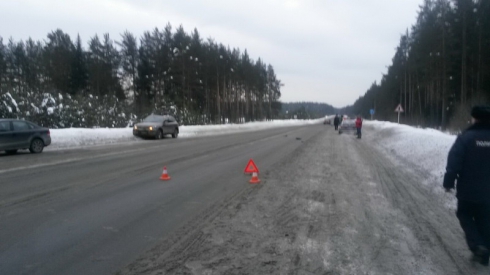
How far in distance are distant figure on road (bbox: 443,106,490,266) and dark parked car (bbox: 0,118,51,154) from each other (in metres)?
18.3

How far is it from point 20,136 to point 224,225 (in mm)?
15449

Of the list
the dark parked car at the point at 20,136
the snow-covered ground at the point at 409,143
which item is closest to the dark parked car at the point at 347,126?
the snow-covered ground at the point at 409,143

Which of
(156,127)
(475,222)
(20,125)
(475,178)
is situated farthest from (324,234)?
(156,127)

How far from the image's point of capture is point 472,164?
5.05 metres

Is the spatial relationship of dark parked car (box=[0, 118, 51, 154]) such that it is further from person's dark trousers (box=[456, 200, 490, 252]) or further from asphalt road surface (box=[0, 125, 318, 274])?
person's dark trousers (box=[456, 200, 490, 252])

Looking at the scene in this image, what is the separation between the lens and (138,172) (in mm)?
12797

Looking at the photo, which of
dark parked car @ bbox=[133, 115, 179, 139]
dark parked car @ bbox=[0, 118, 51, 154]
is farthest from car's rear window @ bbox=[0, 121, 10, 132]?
dark parked car @ bbox=[133, 115, 179, 139]

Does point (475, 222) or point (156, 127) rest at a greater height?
point (156, 127)

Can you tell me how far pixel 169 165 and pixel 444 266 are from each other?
1086 cm

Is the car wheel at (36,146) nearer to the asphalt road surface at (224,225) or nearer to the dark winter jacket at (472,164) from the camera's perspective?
the asphalt road surface at (224,225)

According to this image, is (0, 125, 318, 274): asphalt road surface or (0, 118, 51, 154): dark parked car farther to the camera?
(0, 118, 51, 154): dark parked car

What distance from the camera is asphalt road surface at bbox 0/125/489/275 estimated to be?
16.9 ft

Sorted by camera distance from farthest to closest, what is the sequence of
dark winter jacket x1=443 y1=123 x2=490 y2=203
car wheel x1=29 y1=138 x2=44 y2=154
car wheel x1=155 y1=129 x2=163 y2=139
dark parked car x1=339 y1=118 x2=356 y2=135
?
dark parked car x1=339 y1=118 x2=356 y2=135
car wheel x1=155 y1=129 x2=163 y2=139
car wheel x1=29 y1=138 x2=44 y2=154
dark winter jacket x1=443 y1=123 x2=490 y2=203

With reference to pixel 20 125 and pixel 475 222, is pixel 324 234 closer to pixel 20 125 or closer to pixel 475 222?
pixel 475 222
